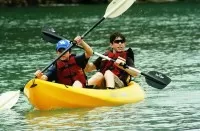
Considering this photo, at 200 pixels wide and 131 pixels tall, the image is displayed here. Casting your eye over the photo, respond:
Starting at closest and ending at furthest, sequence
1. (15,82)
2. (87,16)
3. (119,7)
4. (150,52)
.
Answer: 1. (119,7)
2. (15,82)
3. (150,52)
4. (87,16)

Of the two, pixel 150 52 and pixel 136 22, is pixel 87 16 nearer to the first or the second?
pixel 136 22

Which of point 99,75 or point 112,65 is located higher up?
point 112,65

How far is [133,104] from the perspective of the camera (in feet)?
44.4

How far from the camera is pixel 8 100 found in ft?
43.6

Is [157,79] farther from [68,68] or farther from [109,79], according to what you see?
[68,68]

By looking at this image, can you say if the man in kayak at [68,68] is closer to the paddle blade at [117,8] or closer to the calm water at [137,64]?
the calm water at [137,64]

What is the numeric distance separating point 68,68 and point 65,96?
58 centimetres

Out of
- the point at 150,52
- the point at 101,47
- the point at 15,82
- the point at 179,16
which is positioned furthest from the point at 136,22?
the point at 15,82

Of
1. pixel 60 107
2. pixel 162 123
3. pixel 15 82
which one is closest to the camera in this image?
pixel 162 123

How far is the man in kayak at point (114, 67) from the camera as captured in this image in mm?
13531

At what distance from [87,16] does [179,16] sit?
5755 millimetres

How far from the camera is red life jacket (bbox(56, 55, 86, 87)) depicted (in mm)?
13156

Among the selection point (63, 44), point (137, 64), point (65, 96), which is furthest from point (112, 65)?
point (137, 64)

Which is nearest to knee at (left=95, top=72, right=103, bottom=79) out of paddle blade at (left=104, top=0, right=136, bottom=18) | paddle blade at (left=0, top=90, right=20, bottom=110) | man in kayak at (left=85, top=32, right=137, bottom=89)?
man in kayak at (left=85, top=32, right=137, bottom=89)
